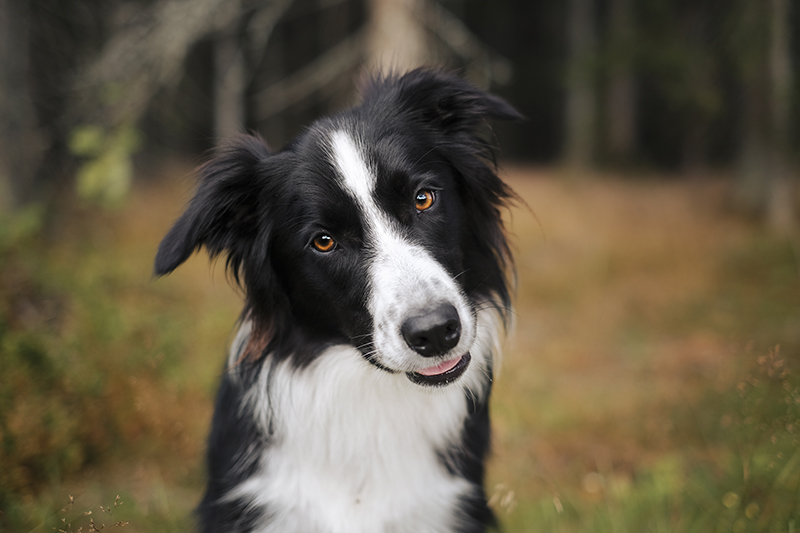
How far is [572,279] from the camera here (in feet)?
24.3

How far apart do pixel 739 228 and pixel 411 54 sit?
232 inches

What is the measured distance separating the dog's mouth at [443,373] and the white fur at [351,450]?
0.22 m

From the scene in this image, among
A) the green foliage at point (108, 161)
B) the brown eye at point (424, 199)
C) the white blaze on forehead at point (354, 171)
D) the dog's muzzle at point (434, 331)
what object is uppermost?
the green foliage at point (108, 161)

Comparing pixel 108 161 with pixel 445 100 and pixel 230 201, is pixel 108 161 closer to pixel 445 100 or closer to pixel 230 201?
pixel 230 201

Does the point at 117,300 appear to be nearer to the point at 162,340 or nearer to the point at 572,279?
the point at 162,340

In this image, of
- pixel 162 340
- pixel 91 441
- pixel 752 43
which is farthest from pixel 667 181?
pixel 91 441

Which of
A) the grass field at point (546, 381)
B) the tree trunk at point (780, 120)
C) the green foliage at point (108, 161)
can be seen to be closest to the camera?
the grass field at point (546, 381)

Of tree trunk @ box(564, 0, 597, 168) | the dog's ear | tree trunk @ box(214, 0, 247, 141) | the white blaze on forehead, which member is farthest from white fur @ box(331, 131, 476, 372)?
tree trunk @ box(564, 0, 597, 168)

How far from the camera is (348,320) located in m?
2.46

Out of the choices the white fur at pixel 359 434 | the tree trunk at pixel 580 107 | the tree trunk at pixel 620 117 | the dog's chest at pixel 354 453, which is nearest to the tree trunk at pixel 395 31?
the white fur at pixel 359 434

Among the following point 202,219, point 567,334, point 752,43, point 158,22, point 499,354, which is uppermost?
point 158,22

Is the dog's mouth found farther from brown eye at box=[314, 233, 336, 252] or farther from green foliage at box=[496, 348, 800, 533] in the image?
green foliage at box=[496, 348, 800, 533]

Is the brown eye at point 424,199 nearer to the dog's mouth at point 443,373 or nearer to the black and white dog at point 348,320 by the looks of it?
the black and white dog at point 348,320

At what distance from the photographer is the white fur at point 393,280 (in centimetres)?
209
